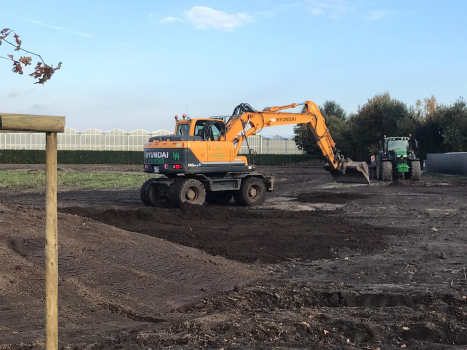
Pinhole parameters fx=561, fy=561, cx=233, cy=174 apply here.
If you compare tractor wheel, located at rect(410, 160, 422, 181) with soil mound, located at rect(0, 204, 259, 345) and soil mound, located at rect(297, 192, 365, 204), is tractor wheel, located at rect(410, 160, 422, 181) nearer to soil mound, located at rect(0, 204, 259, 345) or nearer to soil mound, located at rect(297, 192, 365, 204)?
soil mound, located at rect(297, 192, 365, 204)

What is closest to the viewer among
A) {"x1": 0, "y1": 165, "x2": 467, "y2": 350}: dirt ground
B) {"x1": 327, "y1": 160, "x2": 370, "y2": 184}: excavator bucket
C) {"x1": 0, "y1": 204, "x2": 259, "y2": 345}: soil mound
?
{"x1": 0, "y1": 165, "x2": 467, "y2": 350}: dirt ground

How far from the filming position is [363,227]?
47.4 ft

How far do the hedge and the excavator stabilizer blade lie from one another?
36338 mm

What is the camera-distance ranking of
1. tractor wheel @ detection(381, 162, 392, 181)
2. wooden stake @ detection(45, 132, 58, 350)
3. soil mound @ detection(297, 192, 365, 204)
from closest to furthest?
wooden stake @ detection(45, 132, 58, 350) → soil mound @ detection(297, 192, 365, 204) → tractor wheel @ detection(381, 162, 392, 181)

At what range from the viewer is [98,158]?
197 feet

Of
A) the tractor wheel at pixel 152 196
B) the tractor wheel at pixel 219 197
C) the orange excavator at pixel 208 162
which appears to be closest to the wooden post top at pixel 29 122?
the orange excavator at pixel 208 162

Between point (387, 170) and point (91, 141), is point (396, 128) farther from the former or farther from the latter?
point (91, 141)

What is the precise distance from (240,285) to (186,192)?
10.5m

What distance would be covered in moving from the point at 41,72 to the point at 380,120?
5503cm

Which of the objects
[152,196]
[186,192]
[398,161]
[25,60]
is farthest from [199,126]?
[398,161]

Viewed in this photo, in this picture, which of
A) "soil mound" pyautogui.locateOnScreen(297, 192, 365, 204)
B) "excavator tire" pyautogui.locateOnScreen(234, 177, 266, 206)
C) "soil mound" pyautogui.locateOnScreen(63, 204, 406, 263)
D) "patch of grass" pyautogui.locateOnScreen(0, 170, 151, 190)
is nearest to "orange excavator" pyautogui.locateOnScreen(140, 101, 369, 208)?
"excavator tire" pyautogui.locateOnScreen(234, 177, 266, 206)

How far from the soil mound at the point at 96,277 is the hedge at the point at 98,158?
49.7 m

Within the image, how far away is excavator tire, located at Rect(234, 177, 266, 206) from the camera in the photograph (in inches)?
781

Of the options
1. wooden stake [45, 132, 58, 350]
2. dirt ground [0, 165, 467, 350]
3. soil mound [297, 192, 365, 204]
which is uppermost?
wooden stake [45, 132, 58, 350]
